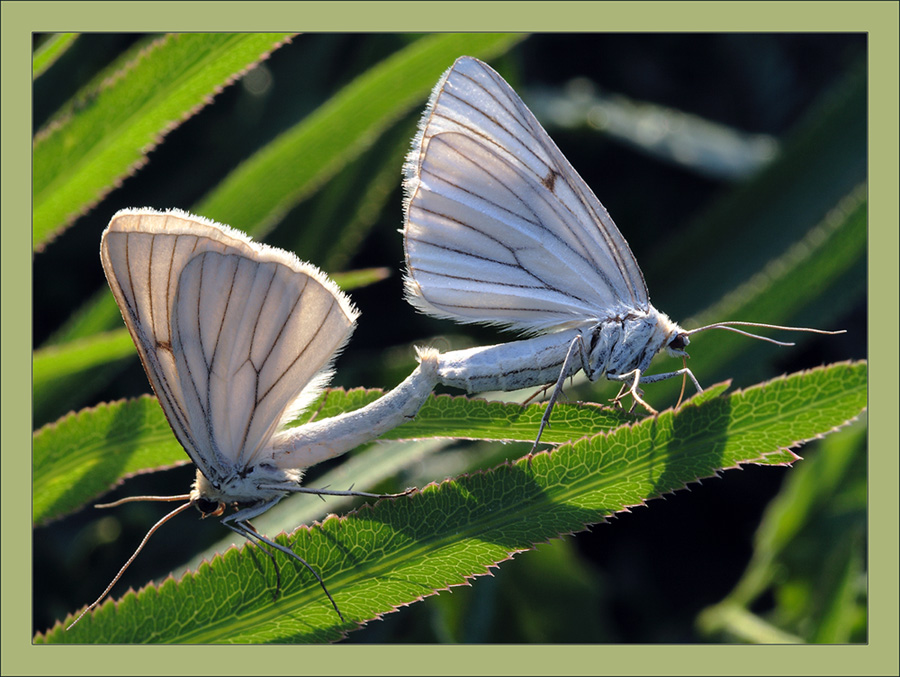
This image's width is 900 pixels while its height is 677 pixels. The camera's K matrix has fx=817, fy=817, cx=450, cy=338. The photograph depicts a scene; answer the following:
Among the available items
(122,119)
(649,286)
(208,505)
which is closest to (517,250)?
(208,505)

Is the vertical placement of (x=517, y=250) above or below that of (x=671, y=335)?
above

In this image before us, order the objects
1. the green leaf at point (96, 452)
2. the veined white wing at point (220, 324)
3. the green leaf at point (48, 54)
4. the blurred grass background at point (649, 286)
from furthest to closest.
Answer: the blurred grass background at point (649, 286), the green leaf at point (48, 54), the green leaf at point (96, 452), the veined white wing at point (220, 324)

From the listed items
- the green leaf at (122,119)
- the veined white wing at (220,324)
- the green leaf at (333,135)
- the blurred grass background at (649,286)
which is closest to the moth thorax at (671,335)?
the blurred grass background at (649,286)

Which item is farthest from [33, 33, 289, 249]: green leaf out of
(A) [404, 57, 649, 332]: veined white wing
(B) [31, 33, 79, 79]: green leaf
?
(A) [404, 57, 649, 332]: veined white wing

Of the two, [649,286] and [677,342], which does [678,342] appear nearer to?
[677,342]

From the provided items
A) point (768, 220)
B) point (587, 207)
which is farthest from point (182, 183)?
point (768, 220)

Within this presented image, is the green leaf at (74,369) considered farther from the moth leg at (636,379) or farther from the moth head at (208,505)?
the moth leg at (636,379)
